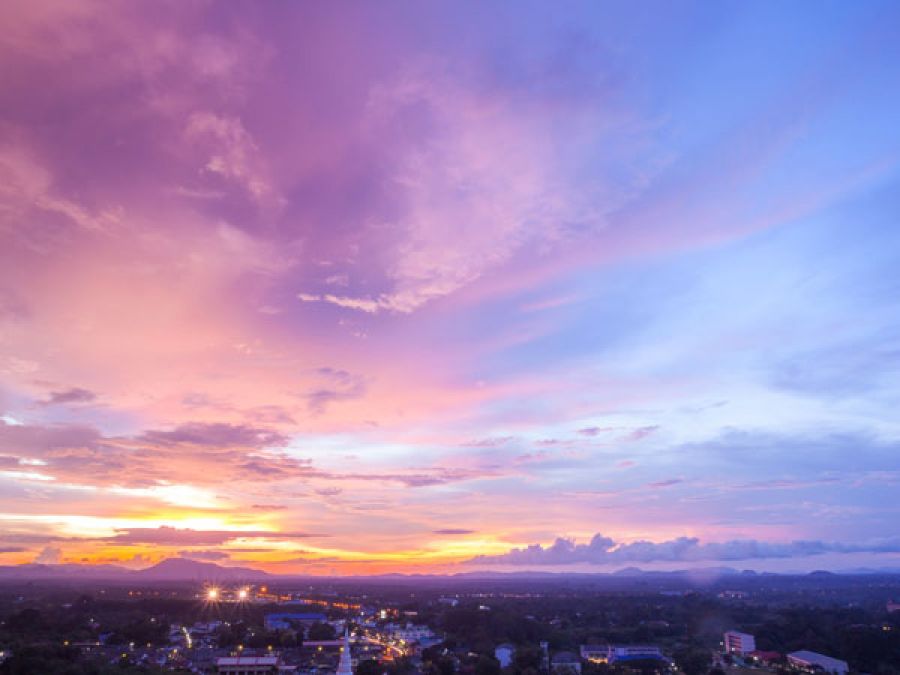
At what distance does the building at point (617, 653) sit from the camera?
59875 millimetres

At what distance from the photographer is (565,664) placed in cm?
5412

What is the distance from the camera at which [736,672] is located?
50188 mm

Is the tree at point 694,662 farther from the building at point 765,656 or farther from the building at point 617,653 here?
the building at point 765,656

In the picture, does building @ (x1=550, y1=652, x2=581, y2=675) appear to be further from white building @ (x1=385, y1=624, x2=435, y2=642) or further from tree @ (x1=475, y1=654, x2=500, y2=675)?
white building @ (x1=385, y1=624, x2=435, y2=642)

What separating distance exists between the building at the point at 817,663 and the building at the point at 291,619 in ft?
187

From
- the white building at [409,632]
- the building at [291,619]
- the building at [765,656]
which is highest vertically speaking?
the building at [291,619]

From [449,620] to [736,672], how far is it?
4408 centimetres

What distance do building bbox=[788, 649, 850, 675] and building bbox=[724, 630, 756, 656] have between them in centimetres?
595

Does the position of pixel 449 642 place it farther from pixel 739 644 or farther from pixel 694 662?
pixel 739 644

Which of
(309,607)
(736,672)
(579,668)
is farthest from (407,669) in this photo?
(309,607)

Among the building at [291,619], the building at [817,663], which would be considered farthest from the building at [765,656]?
the building at [291,619]

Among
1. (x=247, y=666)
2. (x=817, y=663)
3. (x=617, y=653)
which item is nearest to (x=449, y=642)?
(x=617, y=653)

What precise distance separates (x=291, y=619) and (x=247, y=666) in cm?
4642

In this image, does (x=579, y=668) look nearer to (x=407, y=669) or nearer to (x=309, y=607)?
(x=407, y=669)
